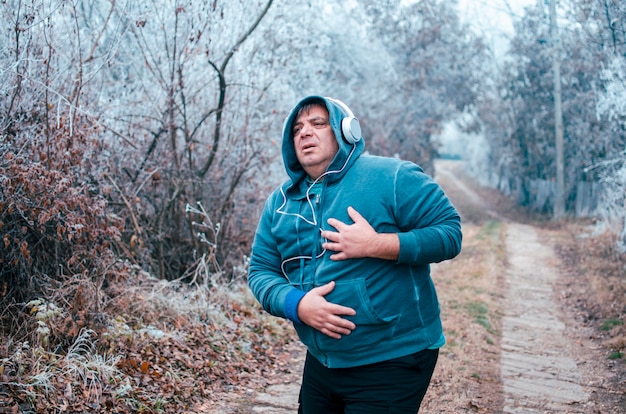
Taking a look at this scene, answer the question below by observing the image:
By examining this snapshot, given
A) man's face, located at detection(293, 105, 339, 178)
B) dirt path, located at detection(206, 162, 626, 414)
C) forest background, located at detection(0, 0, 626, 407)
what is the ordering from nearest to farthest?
man's face, located at detection(293, 105, 339, 178) → forest background, located at detection(0, 0, 626, 407) → dirt path, located at detection(206, 162, 626, 414)

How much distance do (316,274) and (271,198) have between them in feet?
1.56

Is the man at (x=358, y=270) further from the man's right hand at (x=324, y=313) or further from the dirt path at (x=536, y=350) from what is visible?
the dirt path at (x=536, y=350)

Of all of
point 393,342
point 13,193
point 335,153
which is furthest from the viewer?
point 13,193

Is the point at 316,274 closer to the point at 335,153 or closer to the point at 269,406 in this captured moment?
the point at 335,153

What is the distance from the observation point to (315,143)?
2779mm

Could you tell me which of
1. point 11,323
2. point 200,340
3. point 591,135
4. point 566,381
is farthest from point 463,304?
point 591,135

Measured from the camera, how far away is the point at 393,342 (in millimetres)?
2553

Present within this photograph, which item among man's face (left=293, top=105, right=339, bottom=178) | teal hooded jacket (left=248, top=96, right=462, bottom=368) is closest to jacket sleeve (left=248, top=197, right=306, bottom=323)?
teal hooded jacket (left=248, top=96, right=462, bottom=368)

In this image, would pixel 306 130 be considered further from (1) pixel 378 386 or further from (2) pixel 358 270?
(1) pixel 378 386

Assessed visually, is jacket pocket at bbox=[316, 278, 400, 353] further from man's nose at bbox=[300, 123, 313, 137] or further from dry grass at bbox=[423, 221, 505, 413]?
dry grass at bbox=[423, 221, 505, 413]

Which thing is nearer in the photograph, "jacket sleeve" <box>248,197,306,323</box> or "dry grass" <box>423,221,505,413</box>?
"jacket sleeve" <box>248,197,306,323</box>

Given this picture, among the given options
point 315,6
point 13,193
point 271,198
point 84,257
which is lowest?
point 84,257

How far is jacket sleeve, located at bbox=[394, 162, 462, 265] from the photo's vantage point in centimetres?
254

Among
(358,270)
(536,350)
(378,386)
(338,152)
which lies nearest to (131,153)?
(536,350)
